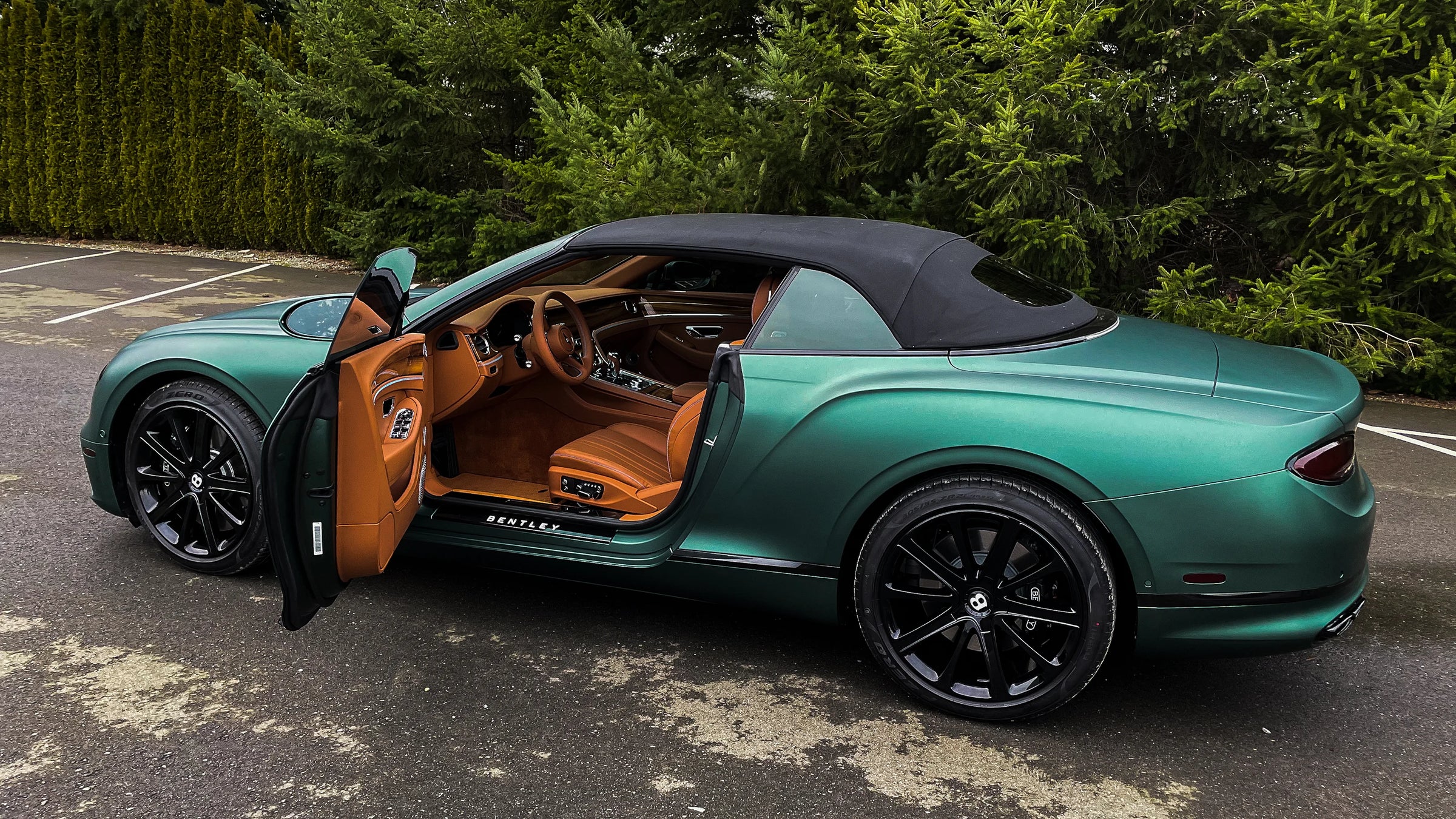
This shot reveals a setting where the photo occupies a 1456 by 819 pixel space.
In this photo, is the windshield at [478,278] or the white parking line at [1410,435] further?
the white parking line at [1410,435]

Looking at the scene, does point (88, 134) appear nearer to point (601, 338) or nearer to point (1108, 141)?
point (601, 338)

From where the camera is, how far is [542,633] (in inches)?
141

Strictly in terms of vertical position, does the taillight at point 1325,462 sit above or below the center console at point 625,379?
above

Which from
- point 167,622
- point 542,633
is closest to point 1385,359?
point 542,633

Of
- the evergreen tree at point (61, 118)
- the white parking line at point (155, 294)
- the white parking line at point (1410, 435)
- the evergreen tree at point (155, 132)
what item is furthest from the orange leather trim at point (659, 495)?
the evergreen tree at point (61, 118)

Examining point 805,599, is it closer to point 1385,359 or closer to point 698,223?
point 698,223

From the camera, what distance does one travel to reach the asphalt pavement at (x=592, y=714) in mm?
2686

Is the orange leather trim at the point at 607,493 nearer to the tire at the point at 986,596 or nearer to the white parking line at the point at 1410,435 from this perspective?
the tire at the point at 986,596

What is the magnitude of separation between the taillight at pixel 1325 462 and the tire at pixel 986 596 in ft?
1.76

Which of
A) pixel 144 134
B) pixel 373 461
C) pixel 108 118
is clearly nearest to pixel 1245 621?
pixel 373 461

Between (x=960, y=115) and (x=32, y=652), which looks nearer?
(x=32, y=652)

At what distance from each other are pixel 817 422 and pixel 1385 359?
225 inches

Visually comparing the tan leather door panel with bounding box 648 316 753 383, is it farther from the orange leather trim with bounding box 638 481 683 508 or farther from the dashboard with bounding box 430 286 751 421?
the orange leather trim with bounding box 638 481 683 508

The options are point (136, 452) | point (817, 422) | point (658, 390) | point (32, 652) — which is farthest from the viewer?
point (658, 390)
